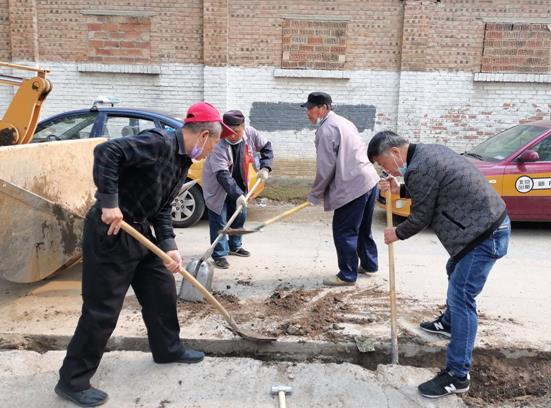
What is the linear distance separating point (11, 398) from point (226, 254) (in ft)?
8.77

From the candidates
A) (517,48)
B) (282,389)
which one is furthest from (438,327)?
(517,48)

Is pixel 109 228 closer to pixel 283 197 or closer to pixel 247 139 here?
pixel 247 139

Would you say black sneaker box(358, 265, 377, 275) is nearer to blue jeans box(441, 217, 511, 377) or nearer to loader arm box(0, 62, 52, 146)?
blue jeans box(441, 217, 511, 377)

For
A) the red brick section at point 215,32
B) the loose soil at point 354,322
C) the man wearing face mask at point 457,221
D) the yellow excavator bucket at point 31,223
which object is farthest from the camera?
the red brick section at point 215,32

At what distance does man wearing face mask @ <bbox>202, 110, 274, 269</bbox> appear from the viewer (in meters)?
4.98

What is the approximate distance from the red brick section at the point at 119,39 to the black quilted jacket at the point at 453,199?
837cm

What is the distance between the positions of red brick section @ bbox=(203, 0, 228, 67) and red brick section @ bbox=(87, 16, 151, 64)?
1184mm

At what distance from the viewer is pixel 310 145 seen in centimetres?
1033

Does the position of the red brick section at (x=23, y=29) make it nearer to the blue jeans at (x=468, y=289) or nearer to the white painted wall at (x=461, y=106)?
the white painted wall at (x=461, y=106)

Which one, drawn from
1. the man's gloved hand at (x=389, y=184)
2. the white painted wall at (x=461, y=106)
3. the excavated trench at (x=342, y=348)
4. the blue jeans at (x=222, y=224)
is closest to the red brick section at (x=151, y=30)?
the white painted wall at (x=461, y=106)

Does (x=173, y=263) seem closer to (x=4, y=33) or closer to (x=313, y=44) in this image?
(x=313, y=44)

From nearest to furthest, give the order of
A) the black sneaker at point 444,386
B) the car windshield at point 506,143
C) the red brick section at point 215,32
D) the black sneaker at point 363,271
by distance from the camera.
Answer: the black sneaker at point 444,386 < the black sneaker at point 363,271 < the car windshield at point 506,143 < the red brick section at point 215,32

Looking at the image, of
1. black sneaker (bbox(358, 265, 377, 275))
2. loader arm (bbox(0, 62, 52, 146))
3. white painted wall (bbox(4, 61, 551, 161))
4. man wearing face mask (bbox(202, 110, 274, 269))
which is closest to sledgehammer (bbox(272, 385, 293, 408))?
man wearing face mask (bbox(202, 110, 274, 269))

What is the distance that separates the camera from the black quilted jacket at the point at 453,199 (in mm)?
2926
